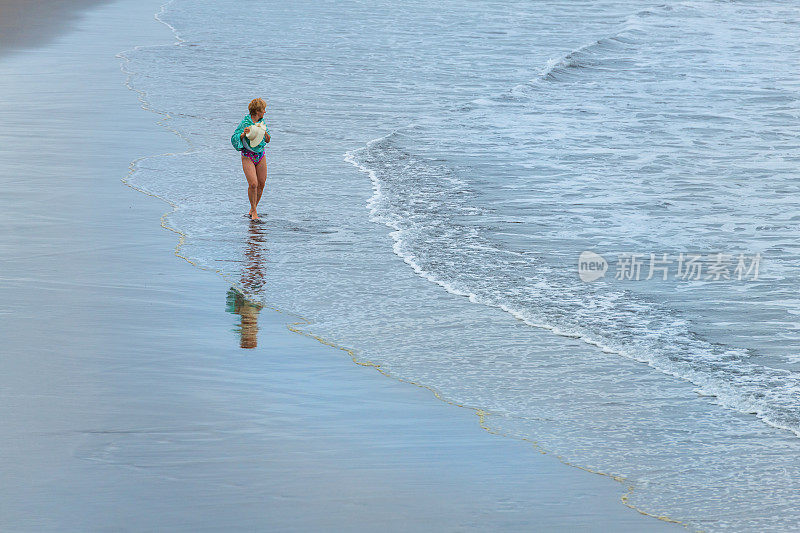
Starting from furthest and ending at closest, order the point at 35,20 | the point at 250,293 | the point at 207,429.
Answer: the point at 35,20, the point at 250,293, the point at 207,429

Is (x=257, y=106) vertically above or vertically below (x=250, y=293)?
above

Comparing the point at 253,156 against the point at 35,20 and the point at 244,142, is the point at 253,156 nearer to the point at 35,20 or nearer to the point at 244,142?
the point at 244,142

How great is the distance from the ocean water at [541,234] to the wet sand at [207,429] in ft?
0.88

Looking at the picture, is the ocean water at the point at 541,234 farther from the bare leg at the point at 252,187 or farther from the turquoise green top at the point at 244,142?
the turquoise green top at the point at 244,142

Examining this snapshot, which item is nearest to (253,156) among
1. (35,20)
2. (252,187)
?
(252,187)

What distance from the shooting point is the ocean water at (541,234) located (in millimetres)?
6109

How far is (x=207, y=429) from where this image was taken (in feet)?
18.6

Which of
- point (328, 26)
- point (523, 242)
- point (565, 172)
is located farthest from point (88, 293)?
point (328, 26)

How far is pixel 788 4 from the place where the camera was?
43.2 metres

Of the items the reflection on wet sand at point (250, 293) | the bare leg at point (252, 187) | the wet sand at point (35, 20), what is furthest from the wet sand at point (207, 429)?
the wet sand at point (35, 20)

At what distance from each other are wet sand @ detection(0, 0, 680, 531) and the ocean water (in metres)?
0.27

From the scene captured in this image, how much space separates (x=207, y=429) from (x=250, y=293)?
268 cm

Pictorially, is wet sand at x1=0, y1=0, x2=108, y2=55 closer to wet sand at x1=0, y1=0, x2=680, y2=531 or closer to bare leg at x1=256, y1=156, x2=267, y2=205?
bare leg at x1=256, y1=156, x2=267, y2=205

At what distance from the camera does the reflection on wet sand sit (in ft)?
24.0
